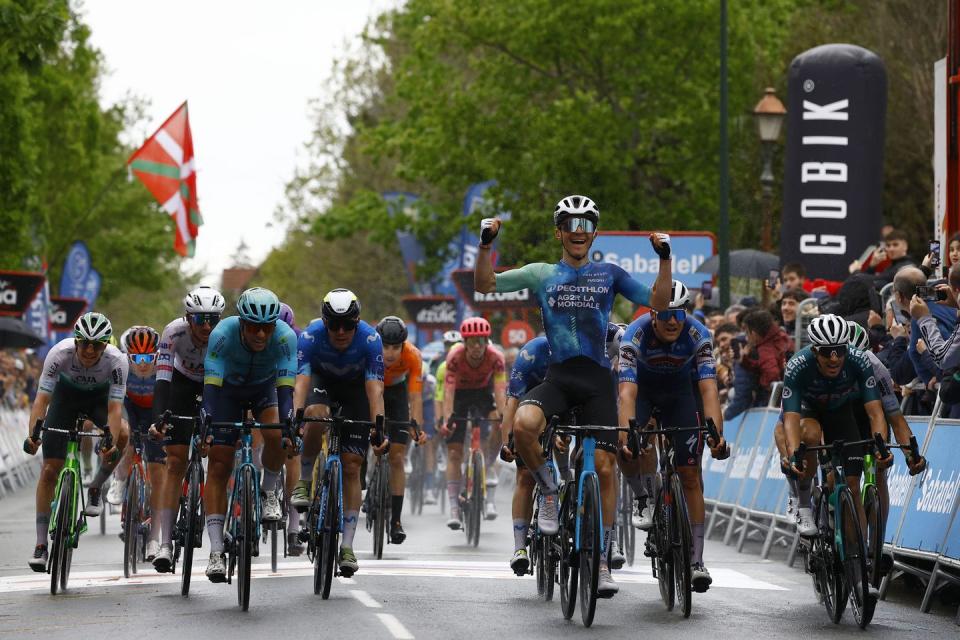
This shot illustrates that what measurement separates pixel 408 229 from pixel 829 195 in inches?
891

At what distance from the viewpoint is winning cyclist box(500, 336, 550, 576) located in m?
12.4

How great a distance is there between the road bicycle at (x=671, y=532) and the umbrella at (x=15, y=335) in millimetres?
27350

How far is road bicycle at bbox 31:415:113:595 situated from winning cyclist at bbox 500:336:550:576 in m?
2.80

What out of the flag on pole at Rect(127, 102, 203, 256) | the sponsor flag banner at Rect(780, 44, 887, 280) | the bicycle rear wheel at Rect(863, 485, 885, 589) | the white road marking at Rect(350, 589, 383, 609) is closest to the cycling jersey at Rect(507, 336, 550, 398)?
the white road marking at Rect(350, 589, 383, 609)

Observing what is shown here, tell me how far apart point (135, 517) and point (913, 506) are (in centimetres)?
581

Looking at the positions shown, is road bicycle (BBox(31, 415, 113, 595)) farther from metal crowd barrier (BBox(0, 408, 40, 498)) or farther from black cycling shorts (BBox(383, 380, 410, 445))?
metal crowd barrier (BBox(0, 408, 40, 498))

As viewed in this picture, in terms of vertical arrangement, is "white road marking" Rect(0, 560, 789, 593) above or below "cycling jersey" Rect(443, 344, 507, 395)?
below

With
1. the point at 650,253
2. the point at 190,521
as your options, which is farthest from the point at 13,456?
the point at 190,521

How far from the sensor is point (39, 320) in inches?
1647

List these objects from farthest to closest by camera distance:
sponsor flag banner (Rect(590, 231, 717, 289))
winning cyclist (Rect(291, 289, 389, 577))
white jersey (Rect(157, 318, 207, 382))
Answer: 1. sponsor flag banner (Rect(590, 231, 717, 289))
2. white jersey (Rect(157, 318, 207, 382))
3. winning cyclist (Rect(291, 289, 389, 577))

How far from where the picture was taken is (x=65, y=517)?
13430 mm

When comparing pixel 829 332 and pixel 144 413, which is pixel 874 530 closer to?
pixel 829 332

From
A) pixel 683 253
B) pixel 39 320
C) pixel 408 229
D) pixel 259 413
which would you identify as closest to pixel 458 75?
pixel 408 229

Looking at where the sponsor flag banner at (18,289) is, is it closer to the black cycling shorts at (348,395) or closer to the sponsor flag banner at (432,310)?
the sponsor flag banner at (432,310)
